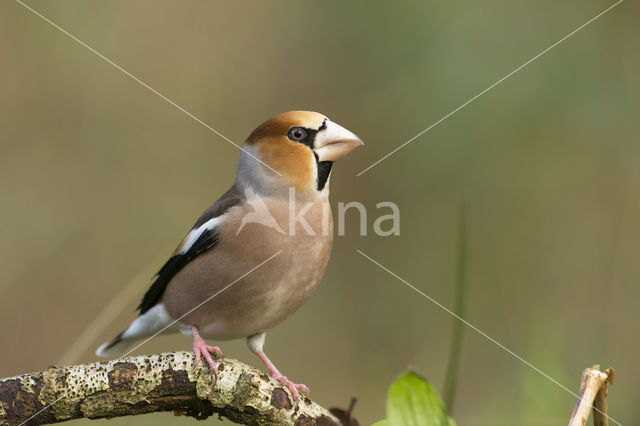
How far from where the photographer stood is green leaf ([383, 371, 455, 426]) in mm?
1742

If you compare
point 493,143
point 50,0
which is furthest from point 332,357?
point 50,0

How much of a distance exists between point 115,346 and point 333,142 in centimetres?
167

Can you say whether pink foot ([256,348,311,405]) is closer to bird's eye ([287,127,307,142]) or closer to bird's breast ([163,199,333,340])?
bird's breast ([163,199,333,340])

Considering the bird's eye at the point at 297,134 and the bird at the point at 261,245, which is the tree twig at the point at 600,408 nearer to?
the bird at the point at 261,245

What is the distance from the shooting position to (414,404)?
177 cm

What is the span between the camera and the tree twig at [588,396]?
1668 mm

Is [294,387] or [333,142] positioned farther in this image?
[333,142]

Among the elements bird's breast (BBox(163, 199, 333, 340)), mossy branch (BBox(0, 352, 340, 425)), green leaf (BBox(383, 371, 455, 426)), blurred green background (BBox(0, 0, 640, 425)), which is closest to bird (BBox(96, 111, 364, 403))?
bird's breast (BBox(163, 199, 333, 340))

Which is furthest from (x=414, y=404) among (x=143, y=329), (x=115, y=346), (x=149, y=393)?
(x=115, y=346)

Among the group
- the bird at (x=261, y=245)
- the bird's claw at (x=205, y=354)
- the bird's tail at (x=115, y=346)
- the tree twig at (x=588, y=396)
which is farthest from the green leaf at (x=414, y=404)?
the bird's tail at (x=115, y=346)

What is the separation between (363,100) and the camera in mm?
5320

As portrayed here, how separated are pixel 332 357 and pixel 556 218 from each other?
72.4 inches

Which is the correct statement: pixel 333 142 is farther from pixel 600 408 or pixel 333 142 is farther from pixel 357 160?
pixel 357 160

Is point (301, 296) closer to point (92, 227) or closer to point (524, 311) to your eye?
point (524, 311)
